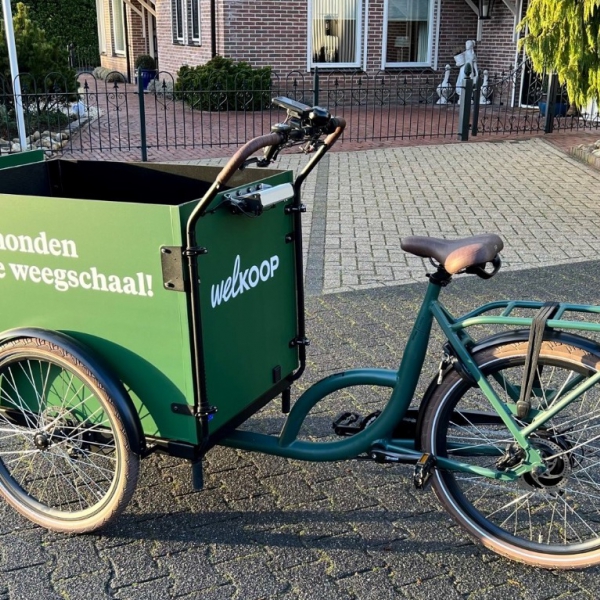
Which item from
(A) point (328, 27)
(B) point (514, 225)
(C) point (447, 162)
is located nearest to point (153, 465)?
(B) point (514, 225)

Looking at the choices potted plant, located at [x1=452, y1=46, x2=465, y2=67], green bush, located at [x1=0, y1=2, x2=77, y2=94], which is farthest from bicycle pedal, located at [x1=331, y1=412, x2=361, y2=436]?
potted plant, located at [x1=452, y1=46, x2=465, y2=67]

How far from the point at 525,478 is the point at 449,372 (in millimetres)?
448

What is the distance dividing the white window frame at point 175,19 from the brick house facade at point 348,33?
0.05m

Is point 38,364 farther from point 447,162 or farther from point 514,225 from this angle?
point 447,162

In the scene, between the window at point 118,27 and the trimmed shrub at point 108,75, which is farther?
the window at point 118,27

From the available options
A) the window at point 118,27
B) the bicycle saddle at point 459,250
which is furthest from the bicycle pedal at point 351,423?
the window at point 118,27

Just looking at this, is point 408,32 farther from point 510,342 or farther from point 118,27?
point 510,342

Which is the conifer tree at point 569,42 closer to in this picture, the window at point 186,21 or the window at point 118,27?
the window at point 186,21

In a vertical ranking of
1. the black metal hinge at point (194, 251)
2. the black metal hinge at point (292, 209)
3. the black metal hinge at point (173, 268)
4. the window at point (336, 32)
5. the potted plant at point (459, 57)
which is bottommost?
the black metal hinge at point (173, 268)

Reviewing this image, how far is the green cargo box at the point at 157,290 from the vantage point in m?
2.46

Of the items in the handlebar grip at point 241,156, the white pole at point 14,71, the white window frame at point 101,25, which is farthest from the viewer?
the white window frame at point 101,25

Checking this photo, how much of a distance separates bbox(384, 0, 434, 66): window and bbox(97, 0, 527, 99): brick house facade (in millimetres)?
23

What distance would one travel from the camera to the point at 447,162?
35.4ft

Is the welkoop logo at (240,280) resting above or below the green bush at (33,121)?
above
